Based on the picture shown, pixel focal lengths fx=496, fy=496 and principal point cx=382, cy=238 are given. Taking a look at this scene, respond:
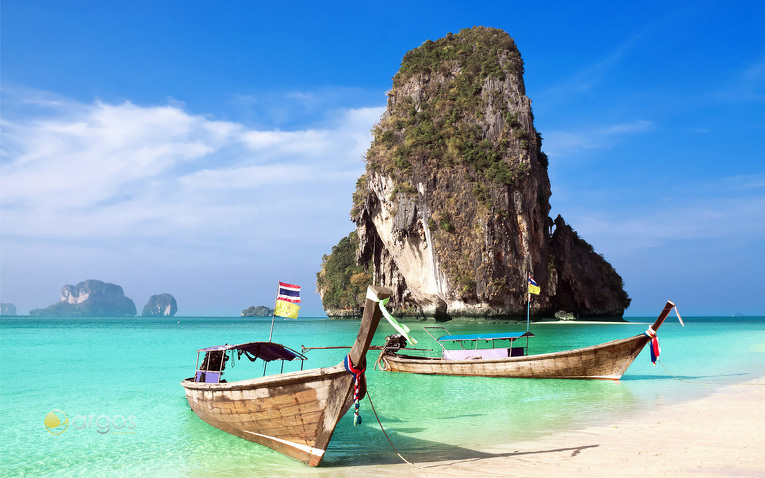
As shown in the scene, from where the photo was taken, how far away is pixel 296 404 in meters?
7.16

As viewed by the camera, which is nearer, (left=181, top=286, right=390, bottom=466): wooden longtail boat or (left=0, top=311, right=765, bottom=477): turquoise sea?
(left=181, top=286, right=390, bottom=466): wooden longtail boat

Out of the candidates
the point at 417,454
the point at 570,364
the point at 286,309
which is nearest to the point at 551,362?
the point at 570,364

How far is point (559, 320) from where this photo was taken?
55.9 meters

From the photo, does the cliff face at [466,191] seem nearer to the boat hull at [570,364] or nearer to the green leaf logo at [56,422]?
the boat hull at [570,364]

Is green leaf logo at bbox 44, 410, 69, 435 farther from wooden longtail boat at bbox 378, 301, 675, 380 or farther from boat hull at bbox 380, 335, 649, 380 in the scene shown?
boat hull at bbox 380, 335, 649, 380

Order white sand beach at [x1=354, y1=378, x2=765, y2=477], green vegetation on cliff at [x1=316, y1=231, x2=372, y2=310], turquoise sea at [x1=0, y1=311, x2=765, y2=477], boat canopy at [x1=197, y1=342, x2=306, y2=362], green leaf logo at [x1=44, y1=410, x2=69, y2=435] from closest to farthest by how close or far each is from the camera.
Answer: white sand beach at [x1=354, y1=378, x2=765, y2=477], turquoise sea at [x1=0, y1=311, x2=765, y2=477], green leaf logo at [x1=44, y1=410, x2=69, y2=435], boat canopy at [x1=197, y1=342, x2=306, y2=362], green vegetation on cliff at [x1=316, y1=231, x2=372, y2=310]

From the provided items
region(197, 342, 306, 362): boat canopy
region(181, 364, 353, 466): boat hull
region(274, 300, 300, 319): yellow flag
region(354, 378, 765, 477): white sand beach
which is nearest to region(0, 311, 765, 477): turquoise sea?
region(181, 364, 353, 466): boat hull

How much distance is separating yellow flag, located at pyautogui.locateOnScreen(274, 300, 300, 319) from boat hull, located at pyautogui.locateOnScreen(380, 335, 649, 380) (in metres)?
7.53

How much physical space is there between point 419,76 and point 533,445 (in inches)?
2167

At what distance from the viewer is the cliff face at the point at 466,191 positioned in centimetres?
4850

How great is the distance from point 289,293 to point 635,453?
6.73m

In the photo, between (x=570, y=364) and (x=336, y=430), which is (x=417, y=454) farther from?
(x=570, y=364)

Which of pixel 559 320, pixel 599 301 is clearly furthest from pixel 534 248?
pixel 599 301

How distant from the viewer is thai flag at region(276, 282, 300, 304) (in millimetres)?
10220
